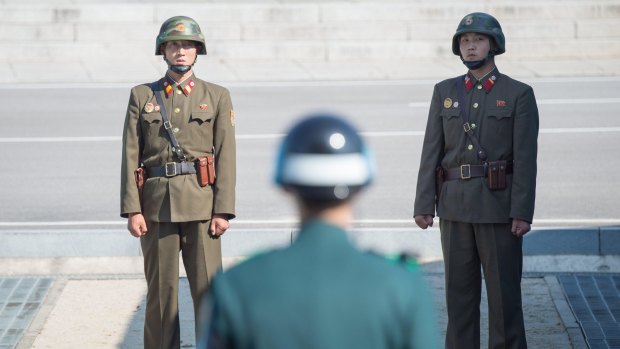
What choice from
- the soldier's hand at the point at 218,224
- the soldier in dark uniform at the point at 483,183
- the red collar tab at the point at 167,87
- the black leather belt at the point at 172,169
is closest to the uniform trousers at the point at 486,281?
the soldier in dark uniform at the point at 483,183

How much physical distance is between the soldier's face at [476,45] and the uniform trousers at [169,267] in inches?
68.8

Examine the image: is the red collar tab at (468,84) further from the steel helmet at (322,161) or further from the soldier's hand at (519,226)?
the steel helmet at (322,161)

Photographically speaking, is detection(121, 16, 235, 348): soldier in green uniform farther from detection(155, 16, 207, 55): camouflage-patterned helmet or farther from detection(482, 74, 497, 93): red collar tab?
detection(482, 74, 497, 93): red collar tab

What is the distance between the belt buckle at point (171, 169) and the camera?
21.7 feet

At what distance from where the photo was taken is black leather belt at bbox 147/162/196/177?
6.62m

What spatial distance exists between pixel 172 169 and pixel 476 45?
5.97 ft

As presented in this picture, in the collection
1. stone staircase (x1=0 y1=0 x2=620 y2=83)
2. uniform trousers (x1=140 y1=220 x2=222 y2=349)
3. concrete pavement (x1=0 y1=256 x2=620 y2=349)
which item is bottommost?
concrete pavement (x1=0 y1=256 x2=620 y2=349)

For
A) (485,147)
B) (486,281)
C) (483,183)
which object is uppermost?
(485,147)

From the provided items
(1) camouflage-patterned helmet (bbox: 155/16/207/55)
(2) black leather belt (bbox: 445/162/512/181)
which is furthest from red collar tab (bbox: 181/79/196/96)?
(2) black leather belt (bbox: 445/162/512/181)

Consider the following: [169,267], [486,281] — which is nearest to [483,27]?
[486,281]

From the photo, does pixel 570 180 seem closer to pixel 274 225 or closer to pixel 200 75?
pixel 274 225

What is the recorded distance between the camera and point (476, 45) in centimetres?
650

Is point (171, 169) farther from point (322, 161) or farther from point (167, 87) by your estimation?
point (322, 161)

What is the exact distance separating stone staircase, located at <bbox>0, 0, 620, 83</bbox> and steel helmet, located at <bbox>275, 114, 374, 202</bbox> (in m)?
16.0
